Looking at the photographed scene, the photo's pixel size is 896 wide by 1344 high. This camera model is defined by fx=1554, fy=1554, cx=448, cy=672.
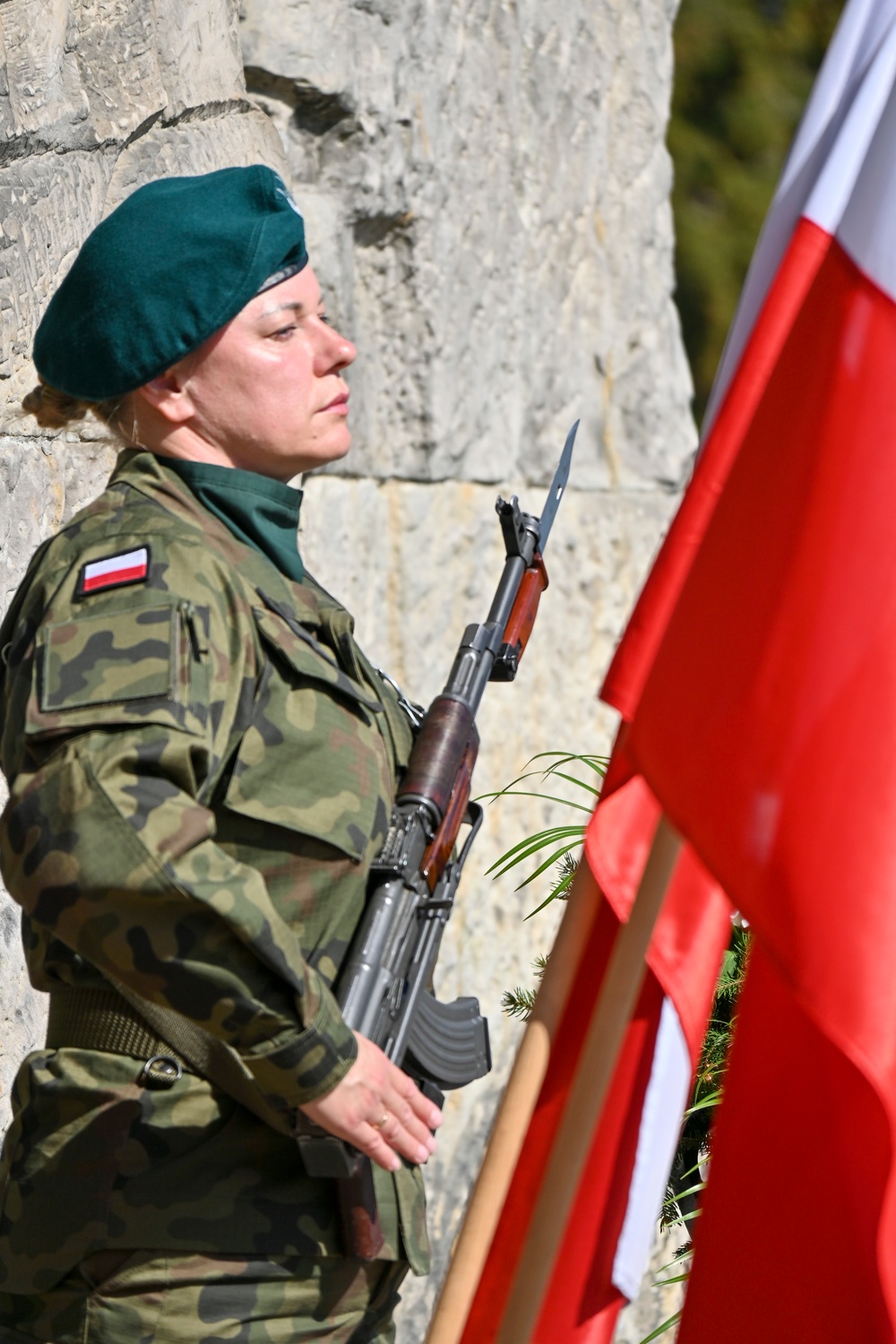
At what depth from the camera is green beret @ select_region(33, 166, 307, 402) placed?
1493 millimetres

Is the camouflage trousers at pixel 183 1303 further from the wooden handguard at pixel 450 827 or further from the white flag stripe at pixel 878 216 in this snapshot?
the white flag stripe at pixel 878 216

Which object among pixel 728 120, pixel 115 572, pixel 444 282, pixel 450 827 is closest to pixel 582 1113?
pixel 450 827

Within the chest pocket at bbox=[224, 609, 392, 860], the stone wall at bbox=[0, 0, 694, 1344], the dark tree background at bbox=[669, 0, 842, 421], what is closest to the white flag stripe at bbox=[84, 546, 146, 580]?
the chest pocket at bbox=[224, 609, 392, 860]

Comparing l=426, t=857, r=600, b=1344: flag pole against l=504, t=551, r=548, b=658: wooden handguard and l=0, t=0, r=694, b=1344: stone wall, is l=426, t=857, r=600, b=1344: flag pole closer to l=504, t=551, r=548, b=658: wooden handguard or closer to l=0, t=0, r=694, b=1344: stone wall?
l=504, t=551, r=548, b=658: wooden handguard

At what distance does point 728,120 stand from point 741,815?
783 cm

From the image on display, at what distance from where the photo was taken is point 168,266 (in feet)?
4.88

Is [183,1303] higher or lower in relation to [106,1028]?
lower

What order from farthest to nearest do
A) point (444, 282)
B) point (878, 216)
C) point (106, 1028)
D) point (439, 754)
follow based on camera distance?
1. point (444, 282)
2. point (439, 754)
3. point (106, 1028)
4. point (878, 216)

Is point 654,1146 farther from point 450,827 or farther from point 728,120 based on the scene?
point 728,120

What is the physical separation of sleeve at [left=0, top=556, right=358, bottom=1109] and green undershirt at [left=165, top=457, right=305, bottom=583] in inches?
9.3

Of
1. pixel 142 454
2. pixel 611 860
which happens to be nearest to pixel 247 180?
pixel 142 454

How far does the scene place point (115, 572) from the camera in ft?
4.41

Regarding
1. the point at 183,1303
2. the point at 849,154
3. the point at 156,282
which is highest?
the point at 849,154

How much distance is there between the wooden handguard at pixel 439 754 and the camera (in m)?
1.54
